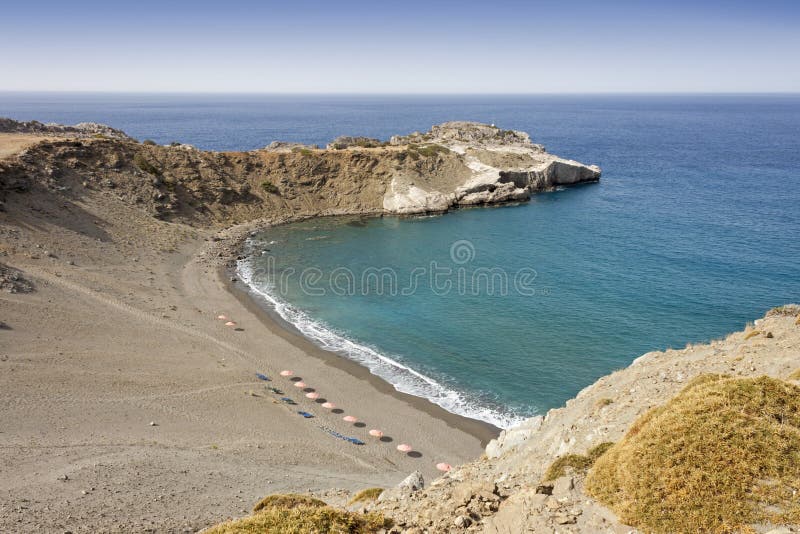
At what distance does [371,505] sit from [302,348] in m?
28.0

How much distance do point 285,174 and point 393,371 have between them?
61.6m

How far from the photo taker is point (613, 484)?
14.1 metres

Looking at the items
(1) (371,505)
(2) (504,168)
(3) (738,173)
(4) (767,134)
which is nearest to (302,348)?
(1) (371,505)

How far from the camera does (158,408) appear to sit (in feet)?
104

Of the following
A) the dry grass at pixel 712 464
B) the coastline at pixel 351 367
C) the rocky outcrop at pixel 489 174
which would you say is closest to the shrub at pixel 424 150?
the rocky outcrop at pixel 489 174

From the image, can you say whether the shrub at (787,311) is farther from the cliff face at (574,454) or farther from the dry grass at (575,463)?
the dry grass at (575,463)

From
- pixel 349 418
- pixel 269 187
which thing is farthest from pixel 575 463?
pixel 269 187

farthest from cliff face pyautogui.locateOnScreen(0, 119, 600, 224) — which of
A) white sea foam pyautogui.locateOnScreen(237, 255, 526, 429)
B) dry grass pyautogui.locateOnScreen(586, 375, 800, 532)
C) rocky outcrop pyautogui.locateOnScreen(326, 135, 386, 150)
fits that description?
dry grass pyautogui.locateOnScreen(586, 375, 800, 532)

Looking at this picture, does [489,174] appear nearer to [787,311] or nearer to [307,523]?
[787,311]

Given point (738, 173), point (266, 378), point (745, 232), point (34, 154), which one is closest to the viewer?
point (266, 378)

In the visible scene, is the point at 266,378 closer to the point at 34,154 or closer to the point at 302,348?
the point at 302,348

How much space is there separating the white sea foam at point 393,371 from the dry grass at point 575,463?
58.2 ft

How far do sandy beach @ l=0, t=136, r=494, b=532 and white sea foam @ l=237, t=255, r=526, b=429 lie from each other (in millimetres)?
1097

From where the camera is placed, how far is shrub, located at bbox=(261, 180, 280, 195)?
9056 centimetres
